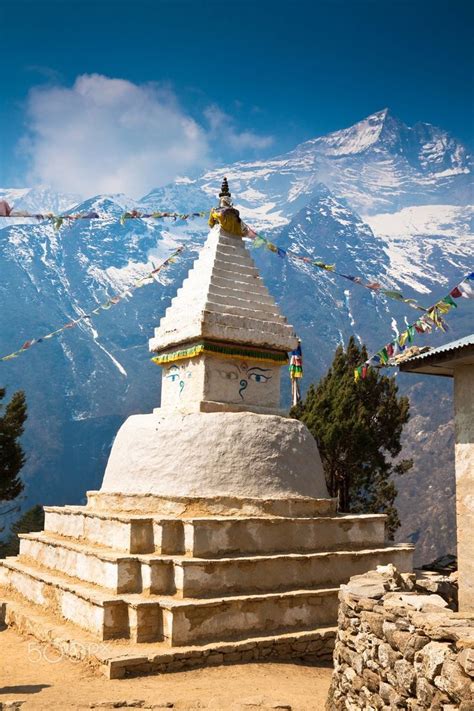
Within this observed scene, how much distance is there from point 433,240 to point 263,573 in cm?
8751

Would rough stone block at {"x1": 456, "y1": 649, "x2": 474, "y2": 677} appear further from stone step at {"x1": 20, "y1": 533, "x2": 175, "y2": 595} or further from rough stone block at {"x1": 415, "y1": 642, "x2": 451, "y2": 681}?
stone step at {"x1": 20, "y1": 533, "x2": 175, "y2": 595}

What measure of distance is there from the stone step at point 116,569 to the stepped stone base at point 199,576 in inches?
0.6

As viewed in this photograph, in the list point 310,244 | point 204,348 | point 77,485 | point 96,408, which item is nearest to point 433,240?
point 310,244

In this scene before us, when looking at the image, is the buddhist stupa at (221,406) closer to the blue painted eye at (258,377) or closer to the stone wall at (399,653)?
the blue painted eye at (258,377)

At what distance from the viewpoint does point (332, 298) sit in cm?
7994

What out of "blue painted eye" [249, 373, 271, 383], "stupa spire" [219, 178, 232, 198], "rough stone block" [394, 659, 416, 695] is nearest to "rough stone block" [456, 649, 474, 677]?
"rough stone block" [394, 659, 416, 695]

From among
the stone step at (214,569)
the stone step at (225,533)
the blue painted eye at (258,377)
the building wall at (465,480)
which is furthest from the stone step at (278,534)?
the blue painted eye at (258,377)

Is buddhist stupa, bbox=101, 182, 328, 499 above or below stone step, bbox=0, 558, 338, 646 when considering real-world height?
above

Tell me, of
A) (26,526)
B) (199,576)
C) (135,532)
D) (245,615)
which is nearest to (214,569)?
(199,576)

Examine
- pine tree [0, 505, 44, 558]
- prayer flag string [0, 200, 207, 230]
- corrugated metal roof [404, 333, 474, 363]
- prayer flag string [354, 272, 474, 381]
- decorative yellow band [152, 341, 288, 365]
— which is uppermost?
prayer flag string [0, 200, 207, 230]

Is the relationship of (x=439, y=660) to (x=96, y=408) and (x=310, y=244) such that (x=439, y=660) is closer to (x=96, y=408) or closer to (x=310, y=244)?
(x=96, y=408)
